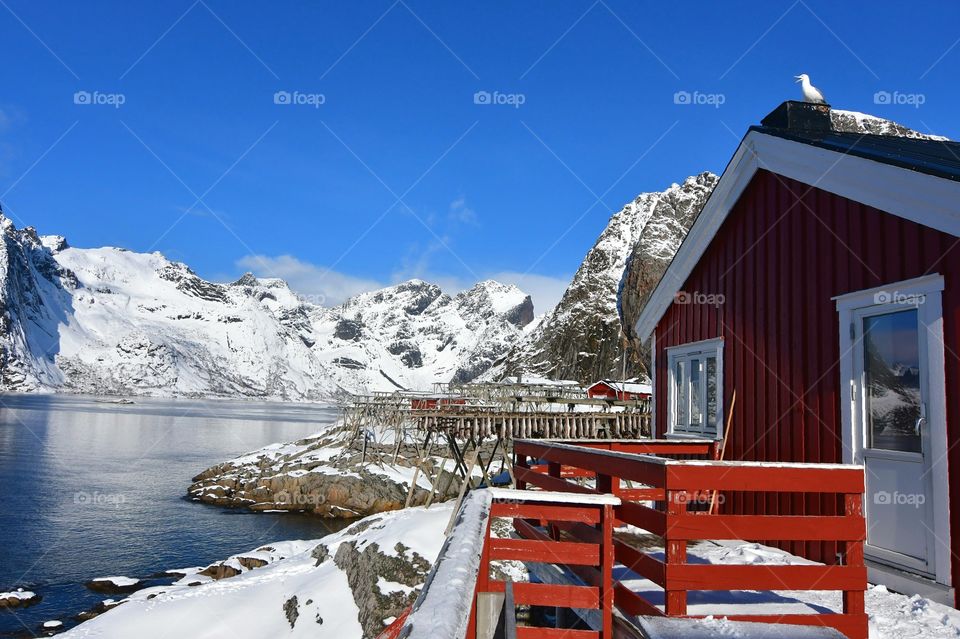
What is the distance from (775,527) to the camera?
4820 mm

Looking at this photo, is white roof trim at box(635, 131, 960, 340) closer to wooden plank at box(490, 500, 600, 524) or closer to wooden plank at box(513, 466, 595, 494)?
wooden plank at box(490, 500, 600, 524)

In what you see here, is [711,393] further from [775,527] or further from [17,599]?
[17,599]

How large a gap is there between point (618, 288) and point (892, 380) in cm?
8385

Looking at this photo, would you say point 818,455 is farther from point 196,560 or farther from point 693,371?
point 196,560

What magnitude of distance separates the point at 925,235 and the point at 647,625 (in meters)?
4.46

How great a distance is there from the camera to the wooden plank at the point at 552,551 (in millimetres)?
4824

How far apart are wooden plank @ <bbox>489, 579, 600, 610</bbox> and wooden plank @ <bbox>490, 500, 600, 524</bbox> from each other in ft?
1.59

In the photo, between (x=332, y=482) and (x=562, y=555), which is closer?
(x=562, y=555)

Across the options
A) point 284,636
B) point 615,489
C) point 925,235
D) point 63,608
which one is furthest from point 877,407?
point 63,608

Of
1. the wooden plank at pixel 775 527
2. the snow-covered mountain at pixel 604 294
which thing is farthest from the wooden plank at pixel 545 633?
the snow-covered mountain at pixel 604 294

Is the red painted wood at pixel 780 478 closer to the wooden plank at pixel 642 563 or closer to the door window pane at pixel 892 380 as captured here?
the wooden plank at pixel 642 563

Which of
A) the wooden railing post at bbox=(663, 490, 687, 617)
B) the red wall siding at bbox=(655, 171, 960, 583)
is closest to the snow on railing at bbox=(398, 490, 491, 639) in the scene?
the wooden railing post at bbox=(663, 490, 687, 617)

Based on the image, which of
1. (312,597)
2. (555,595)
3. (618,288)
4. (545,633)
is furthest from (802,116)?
(618,288)

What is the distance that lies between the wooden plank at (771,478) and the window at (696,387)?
4.61 meters
